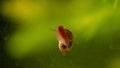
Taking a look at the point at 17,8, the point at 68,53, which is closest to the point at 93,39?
the point at 68,53

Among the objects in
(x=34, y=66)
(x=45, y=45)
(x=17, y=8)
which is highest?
(x=17, y=8)

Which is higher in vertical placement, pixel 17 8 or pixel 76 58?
pixel 17 8

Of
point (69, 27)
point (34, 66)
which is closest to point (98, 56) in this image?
point (69, 27)

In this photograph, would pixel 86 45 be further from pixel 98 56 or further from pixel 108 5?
pixel 108 5

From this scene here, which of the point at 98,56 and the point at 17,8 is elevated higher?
the point at 17,8

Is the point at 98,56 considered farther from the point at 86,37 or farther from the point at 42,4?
the point at 42,4
